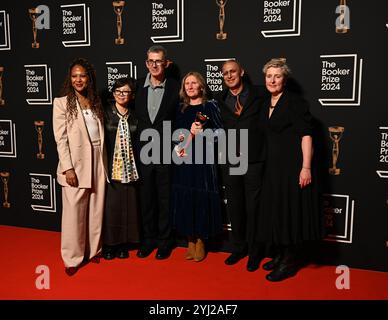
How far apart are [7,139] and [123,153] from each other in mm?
1606

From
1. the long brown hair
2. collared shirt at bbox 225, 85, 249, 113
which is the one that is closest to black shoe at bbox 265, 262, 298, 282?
collared shirt at bbox 225, 85, 249, 113

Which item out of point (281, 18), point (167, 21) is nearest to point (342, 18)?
point (281, 18)

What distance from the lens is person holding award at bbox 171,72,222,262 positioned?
9.36 feet

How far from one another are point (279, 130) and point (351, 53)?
2.75 ft

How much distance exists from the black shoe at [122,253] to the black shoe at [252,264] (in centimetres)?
97

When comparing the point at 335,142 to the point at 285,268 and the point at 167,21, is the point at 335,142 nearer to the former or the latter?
the point at 285,268

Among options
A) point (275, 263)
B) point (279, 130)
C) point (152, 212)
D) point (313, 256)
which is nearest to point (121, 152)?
point (152, 212)

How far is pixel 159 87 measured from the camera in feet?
9.86

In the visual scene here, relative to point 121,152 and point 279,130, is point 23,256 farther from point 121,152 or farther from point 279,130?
point 279,130

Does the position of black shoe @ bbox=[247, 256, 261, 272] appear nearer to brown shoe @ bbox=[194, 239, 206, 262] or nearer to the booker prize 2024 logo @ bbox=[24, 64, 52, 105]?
brown shoe @ bbox=[194, 239, 206, 262]

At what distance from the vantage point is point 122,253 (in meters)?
3.16

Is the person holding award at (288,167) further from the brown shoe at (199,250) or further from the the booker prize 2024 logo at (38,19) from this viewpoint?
the the booker prize 2024 logo at (38,19)

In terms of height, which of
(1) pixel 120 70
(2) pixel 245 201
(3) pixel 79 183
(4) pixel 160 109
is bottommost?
(2) pixel 245 201

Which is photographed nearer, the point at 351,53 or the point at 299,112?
the point at 299,112
